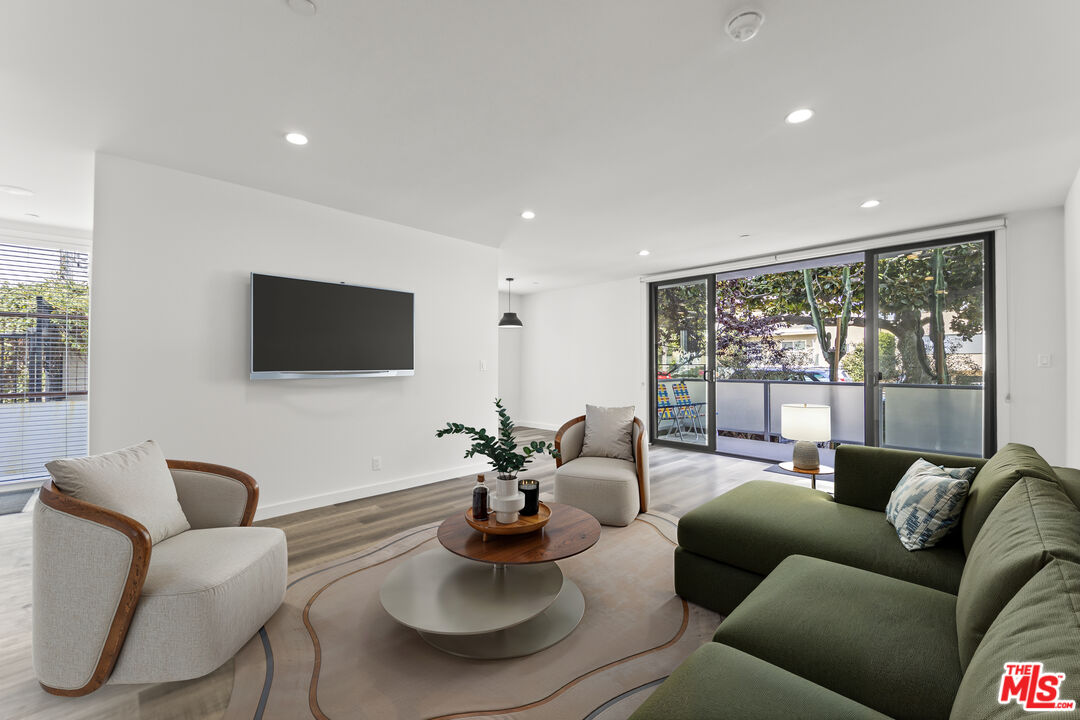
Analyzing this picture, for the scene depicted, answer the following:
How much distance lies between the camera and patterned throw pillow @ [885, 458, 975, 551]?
193 centimetres

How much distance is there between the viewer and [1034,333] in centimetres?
398

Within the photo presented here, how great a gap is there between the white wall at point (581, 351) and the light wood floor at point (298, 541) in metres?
1.27

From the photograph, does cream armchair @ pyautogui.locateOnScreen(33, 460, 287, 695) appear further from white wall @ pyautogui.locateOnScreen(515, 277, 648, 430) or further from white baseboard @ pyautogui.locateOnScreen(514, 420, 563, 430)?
white baseboard @ pyautogui.locateOnScreen(514, 420, 563, 430)

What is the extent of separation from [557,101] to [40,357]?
5.42 meters

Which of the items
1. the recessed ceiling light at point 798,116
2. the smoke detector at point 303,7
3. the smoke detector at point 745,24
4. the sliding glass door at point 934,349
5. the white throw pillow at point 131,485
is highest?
the recessed ceiling light at point 798,116

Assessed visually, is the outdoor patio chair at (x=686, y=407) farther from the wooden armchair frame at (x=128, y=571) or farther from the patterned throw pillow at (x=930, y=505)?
the wooden armchair frame at (x=128, y=571)

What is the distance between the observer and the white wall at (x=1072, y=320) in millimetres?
3195

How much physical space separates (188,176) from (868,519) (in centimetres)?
469

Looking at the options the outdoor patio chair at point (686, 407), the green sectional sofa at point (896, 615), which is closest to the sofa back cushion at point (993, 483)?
the green sectional sofa at point (896, 615)

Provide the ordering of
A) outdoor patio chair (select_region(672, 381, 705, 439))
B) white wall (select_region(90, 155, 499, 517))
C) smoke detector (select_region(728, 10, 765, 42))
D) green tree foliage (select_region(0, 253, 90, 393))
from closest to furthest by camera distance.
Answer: smoke detector (select_region(728, 10, 765, 42)) → white wall (select_region(90, 155, 499, 517)) → green tree foliage (select_region(0, 253, 90, 393)) → outdoor patio chair (select_region(672, 381, 705, 439))

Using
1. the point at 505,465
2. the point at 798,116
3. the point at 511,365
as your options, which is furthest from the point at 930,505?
the point at 511,365

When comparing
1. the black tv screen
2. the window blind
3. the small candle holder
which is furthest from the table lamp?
the window blind

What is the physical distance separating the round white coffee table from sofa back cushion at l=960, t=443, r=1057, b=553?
1459 mm

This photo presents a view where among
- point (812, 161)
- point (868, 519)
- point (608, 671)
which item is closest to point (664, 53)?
point (812, 161)
